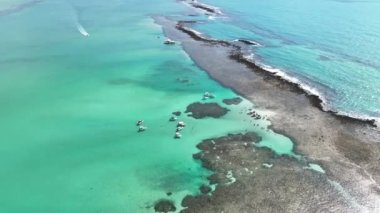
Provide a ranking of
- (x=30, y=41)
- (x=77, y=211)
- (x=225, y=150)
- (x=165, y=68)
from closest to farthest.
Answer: (x=77, y=211), (x=225, y=150), (x=165, y=68), (x=30, y=41)

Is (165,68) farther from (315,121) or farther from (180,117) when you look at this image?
(315,121)

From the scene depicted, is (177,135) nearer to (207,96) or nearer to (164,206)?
(207,96)

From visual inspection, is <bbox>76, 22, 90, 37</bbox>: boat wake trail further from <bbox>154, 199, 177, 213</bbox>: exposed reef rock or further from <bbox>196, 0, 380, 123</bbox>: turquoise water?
<bbox>154, 199, 177, 213</bbox>: exposed reef rock

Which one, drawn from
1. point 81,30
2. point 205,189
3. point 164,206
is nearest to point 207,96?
point 205,189

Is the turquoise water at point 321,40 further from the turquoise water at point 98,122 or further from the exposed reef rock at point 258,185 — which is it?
the exposed reef rock at point 258,185

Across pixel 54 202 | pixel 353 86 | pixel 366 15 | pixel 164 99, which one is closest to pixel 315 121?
pixel 353 86

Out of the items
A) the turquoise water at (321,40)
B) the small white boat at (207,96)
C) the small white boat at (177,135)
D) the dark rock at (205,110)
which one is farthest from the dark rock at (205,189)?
the turquoise water at (321,40)

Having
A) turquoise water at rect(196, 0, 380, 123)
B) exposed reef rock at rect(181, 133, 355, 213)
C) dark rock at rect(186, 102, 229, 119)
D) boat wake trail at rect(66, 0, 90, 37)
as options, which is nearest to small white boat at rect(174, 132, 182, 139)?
exposed reef rock at rect(181, 133, 355, 213)
